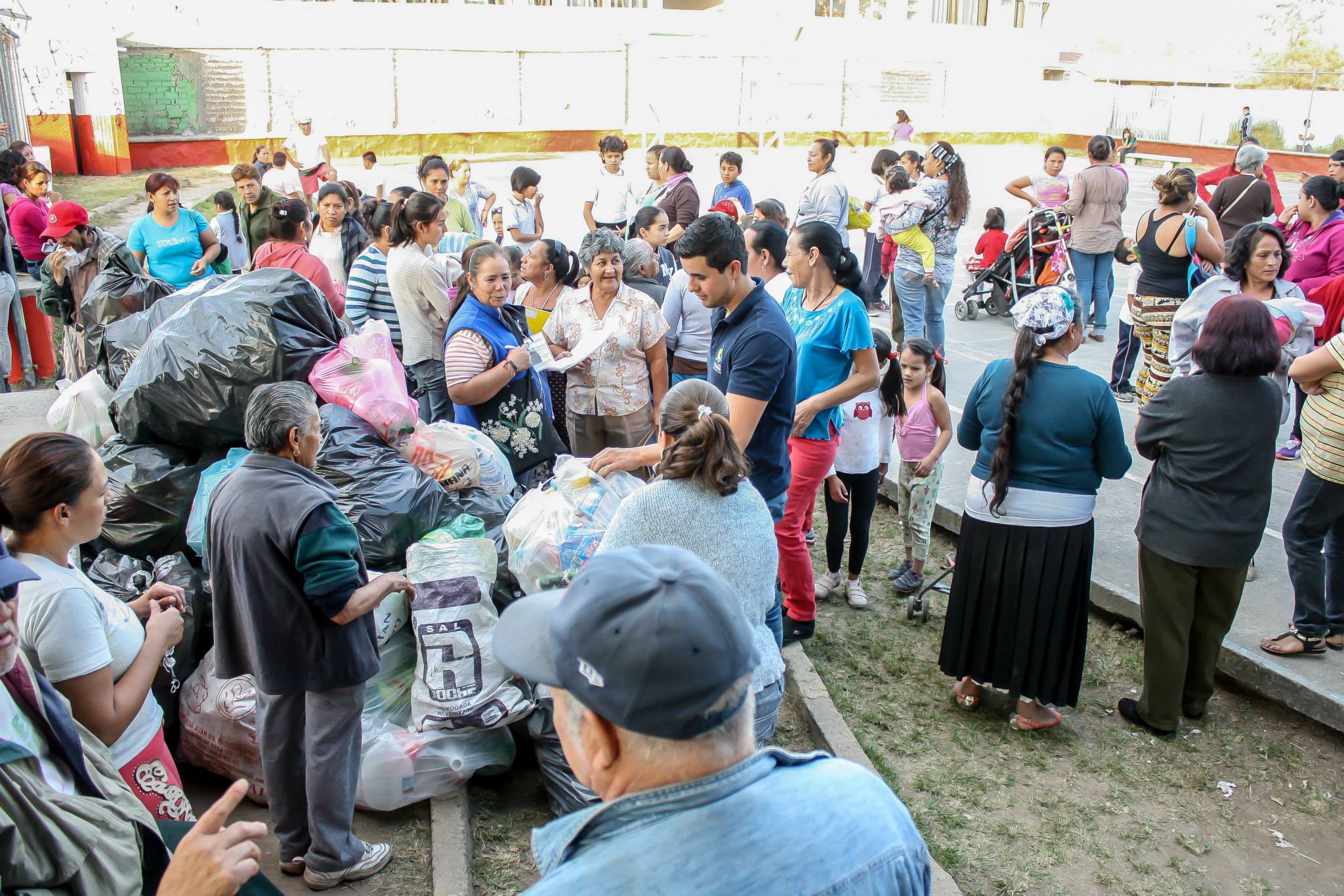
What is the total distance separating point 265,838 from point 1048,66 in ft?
151

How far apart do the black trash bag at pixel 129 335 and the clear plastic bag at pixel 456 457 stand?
1.37 m

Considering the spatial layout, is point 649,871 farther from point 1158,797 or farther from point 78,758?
point 1158,797

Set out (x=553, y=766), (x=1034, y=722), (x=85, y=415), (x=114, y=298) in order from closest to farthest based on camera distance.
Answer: (x=553, y=766)
(x=1034, y=722)
(x=85, y=415)
(x=114, y=298)

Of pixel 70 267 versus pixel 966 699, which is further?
pixel 70 267

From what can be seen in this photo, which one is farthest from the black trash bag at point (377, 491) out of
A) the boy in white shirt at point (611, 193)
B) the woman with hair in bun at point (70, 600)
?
the boy in white shirt at point (611, 193)

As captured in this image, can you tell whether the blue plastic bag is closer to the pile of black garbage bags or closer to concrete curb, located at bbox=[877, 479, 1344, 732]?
the pile of black garbage bags

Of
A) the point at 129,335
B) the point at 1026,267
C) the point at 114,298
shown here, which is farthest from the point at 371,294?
the point at 1026,267

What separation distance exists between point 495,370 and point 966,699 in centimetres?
255

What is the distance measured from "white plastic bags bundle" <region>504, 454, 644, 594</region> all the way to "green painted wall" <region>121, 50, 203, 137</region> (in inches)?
1097

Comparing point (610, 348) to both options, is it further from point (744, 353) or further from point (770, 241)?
point (744, 353)

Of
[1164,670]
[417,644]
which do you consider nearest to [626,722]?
[417,644]

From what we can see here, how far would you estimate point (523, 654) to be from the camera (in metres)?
1.36

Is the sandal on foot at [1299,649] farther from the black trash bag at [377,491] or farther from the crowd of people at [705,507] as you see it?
the black trash bag at [377,491]

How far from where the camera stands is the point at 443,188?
26.8 feet
